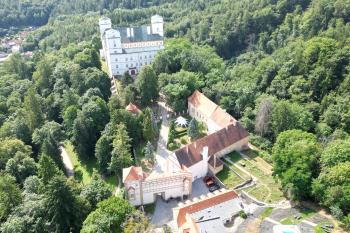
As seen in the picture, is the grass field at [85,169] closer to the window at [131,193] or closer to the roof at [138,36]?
the window at [131,193]

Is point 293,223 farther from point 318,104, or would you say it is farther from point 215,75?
point 215,75

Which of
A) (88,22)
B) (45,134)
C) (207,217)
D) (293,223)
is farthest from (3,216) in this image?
(88,22)

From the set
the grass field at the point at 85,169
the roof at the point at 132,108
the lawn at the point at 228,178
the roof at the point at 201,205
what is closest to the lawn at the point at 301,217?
the roof at the point at 201,205

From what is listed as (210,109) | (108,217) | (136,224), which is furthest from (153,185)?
(210,109)

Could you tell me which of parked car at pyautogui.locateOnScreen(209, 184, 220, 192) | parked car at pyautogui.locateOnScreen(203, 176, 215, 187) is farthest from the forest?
parked car at pyautogui.locateOnScreen(203, 176, 215, 187)

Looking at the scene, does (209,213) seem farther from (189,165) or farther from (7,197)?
(7,197)
